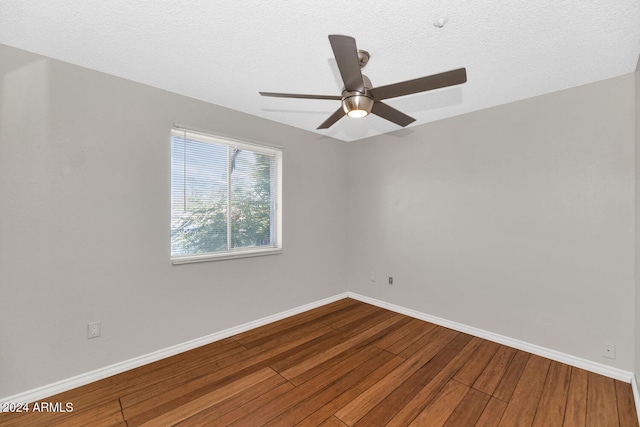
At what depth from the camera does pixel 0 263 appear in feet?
6.13

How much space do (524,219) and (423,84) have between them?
209cm

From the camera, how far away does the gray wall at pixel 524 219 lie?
2.31 metres

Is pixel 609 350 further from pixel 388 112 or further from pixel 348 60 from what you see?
pixel 348 60

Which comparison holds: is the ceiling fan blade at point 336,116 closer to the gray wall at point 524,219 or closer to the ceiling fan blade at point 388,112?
the ceiling fan blade at point 388,112

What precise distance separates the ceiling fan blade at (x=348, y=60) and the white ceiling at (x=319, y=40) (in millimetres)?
423

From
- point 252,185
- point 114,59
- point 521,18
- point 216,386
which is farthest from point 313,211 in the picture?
point 521,18

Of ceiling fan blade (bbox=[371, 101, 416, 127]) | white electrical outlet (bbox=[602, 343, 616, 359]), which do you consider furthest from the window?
white electrical outlet (bbox=[602, 343, 616, 359])

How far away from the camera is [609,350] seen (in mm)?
2312

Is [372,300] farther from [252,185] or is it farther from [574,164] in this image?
[574,164]

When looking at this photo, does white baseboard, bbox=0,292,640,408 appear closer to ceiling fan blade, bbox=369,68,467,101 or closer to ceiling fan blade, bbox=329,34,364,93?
ceiling fan blade, bbox=369,68,467,101

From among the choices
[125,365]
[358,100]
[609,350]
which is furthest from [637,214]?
[125,365]

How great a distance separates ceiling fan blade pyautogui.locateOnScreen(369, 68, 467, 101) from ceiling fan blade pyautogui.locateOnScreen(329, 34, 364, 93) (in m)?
0.12

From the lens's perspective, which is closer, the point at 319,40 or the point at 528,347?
the point at 319,40

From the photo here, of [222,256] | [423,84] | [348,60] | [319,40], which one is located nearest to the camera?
[348,60]
